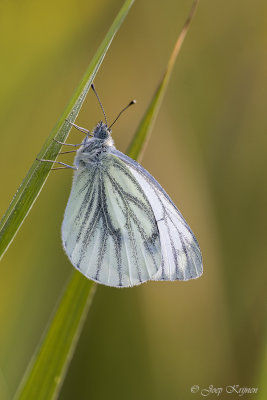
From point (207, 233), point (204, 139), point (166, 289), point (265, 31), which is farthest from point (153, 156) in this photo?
point (265, 31)

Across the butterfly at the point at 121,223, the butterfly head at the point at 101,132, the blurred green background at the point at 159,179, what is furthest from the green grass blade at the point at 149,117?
the blurred green background at the point at 159,179

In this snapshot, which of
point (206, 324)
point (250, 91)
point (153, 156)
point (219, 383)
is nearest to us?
point (219, 383)

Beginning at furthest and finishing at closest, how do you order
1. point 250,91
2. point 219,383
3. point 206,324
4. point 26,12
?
point 250,91 < point 206,324 < point 219,383 < point 26,12

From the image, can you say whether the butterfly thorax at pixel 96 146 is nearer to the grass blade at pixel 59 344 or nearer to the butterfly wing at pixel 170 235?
the butterfly wing at pixel 170 235

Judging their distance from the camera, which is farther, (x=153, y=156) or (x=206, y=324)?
(x=153, y=156)

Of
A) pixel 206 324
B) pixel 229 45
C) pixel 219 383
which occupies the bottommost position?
pixel 219 383

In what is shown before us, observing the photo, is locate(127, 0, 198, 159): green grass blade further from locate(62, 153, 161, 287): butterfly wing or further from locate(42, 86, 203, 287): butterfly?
locate(62, 153, 161, 287): butterfly wing

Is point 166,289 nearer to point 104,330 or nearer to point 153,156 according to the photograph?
point 104,330

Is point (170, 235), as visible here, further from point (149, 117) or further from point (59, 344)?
point (59, 344)
